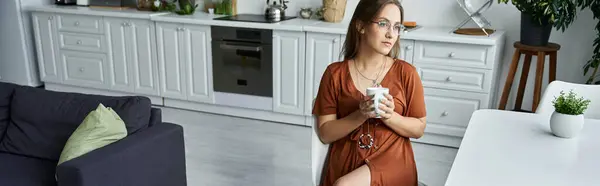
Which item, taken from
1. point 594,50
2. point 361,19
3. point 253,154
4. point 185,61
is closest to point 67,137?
point 253,154

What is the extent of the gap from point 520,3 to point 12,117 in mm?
2794

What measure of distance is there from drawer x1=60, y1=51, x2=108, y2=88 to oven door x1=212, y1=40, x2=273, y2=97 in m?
1.12

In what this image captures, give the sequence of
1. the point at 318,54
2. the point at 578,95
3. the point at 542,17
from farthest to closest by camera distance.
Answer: the point at 318,54, the point at 542,17, the point at 578,95

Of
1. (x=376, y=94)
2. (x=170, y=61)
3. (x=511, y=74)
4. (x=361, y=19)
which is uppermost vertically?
(x=361, y=19)

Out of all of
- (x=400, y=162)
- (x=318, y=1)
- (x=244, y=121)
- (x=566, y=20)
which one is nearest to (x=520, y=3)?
(x=566, y=20)

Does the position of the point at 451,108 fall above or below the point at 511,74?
below

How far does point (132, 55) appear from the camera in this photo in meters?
4.38

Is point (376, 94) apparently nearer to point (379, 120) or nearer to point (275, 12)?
point (379, 120)

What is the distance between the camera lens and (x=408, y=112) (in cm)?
175

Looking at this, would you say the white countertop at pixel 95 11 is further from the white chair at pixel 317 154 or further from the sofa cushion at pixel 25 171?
the white chair at pixel 317 154

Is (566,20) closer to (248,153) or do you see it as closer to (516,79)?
(516,79)

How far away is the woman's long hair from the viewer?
1.64 m

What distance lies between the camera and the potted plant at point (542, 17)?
3.00 meters

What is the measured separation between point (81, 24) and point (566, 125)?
391 cm
